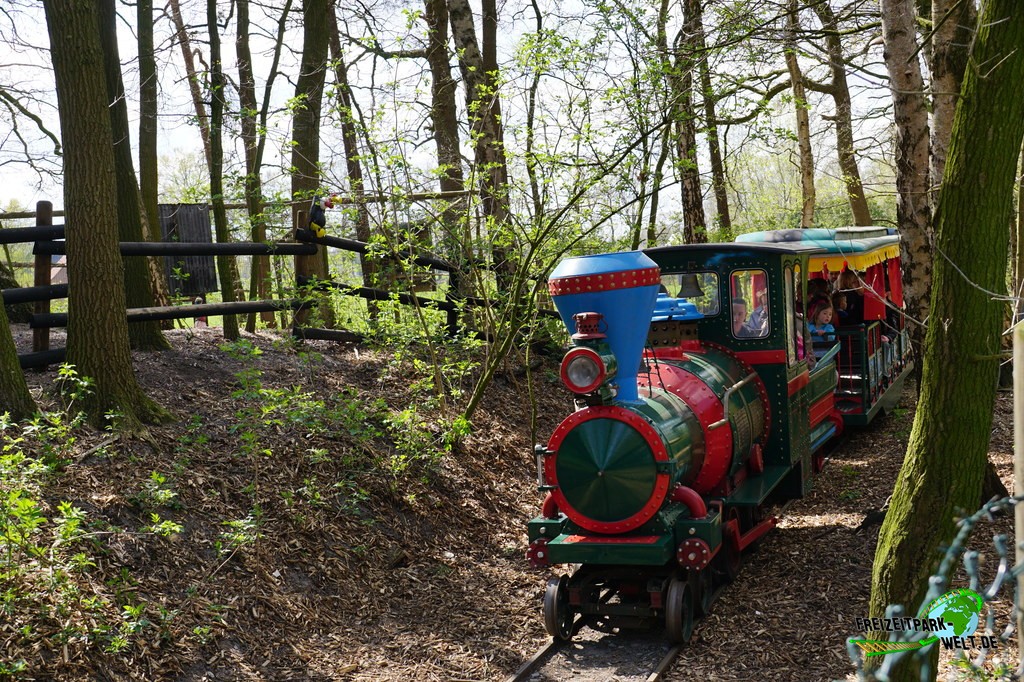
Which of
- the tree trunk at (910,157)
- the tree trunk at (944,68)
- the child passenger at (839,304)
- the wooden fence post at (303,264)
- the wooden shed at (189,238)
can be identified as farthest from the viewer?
the wooden shed at (189,238)

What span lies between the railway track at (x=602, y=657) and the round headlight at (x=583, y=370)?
177 cm

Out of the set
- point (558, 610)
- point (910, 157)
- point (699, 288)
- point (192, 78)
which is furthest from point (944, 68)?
point (192, 78)

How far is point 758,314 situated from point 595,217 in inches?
88.4

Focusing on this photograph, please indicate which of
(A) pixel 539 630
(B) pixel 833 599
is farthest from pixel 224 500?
(B) pixel 833 599

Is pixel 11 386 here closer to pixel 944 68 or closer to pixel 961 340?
pixel 961 340

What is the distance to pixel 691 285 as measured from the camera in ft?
26.6

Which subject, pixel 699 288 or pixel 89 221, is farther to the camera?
pixel 699 288

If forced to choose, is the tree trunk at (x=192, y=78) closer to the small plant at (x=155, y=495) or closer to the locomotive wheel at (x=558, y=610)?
the small plant at (x=155, y=495)

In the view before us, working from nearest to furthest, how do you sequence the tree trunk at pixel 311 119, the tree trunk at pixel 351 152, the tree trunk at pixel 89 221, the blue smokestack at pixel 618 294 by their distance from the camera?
the blue smokestack at pixel 618 294, the tree trunk at pixel 89 221, the tree trunk at pixel 351 152, the tree trunk at pixel 311 119

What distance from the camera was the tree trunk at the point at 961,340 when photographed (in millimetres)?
4262

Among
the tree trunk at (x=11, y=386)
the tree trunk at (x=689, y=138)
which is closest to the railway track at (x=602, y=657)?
the tree trunk at (x=11, y=386)

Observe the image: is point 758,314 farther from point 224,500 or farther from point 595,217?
point 224,500

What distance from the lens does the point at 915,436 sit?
4.55m

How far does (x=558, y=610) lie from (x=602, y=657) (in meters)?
0.43
